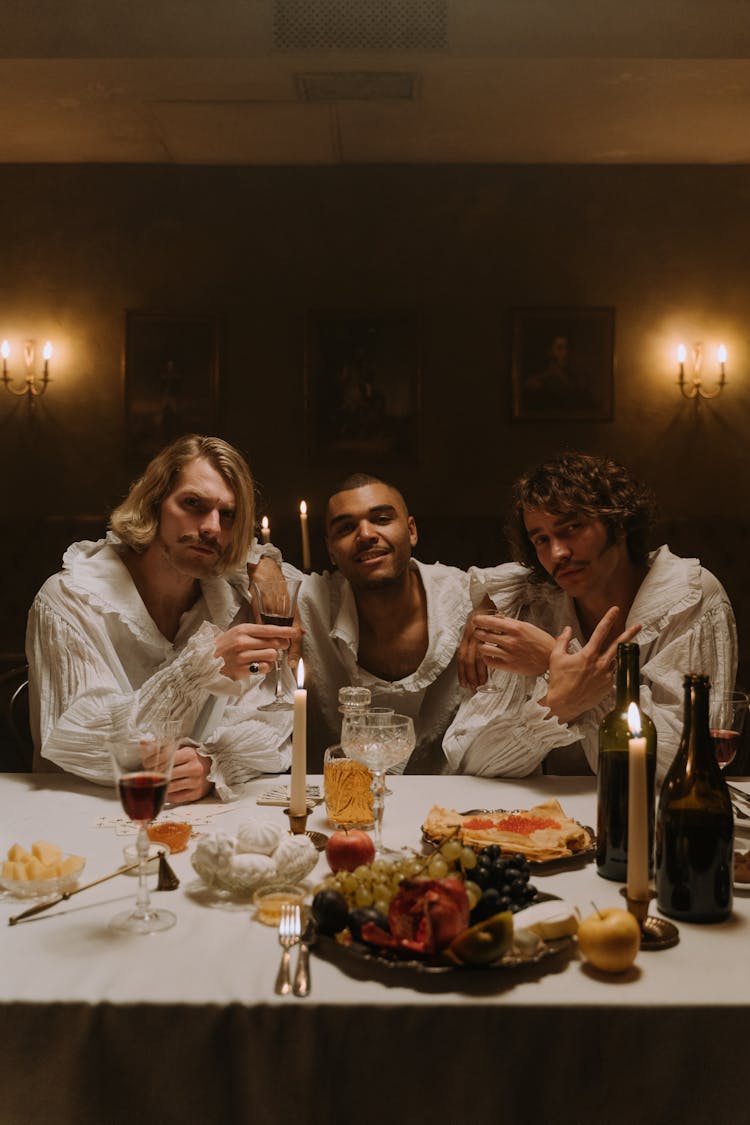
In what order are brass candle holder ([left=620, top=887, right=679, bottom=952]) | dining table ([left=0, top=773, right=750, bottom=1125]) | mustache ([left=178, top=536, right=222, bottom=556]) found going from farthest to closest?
mustache ([left=178, top=536, right=222, bottom=556])
brass candle holder ([left=620, top=887, right=679, bottom=952])
dining table ([left=0, top=773, right=750, bottom=1125])

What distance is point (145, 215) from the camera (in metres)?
5.54

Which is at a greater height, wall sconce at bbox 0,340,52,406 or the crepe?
wall sconce at bbox 0,340,52,406

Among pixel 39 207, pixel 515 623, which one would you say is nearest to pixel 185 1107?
pixel 515 623

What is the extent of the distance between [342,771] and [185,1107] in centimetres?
66

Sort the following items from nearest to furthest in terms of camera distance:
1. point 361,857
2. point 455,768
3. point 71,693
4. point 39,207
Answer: point 361,857 → point 71,693 → point 455,768 → point 39,207

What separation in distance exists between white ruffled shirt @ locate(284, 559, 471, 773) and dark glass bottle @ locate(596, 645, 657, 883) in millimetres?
1345

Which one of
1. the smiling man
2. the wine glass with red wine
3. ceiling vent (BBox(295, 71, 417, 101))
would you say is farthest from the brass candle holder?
ceiling vent (BBox(295, 71, 417, 101))

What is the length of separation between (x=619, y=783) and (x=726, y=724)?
22 cm

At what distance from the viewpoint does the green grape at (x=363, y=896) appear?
3.66ft

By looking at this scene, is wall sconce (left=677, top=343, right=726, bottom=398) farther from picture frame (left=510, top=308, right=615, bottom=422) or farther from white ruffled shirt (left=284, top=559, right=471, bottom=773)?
white ruffled shirt (left=284, top=559, right=471, bottom=773)

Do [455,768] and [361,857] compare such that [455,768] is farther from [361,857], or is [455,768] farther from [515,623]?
[361,857]

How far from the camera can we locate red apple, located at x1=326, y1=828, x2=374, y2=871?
1305 mm

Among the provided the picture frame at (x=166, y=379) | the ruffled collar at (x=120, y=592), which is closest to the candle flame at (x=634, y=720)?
the ruffled collar at (x=120, y=592)

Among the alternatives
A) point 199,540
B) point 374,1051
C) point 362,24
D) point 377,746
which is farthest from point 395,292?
point 374,1051
